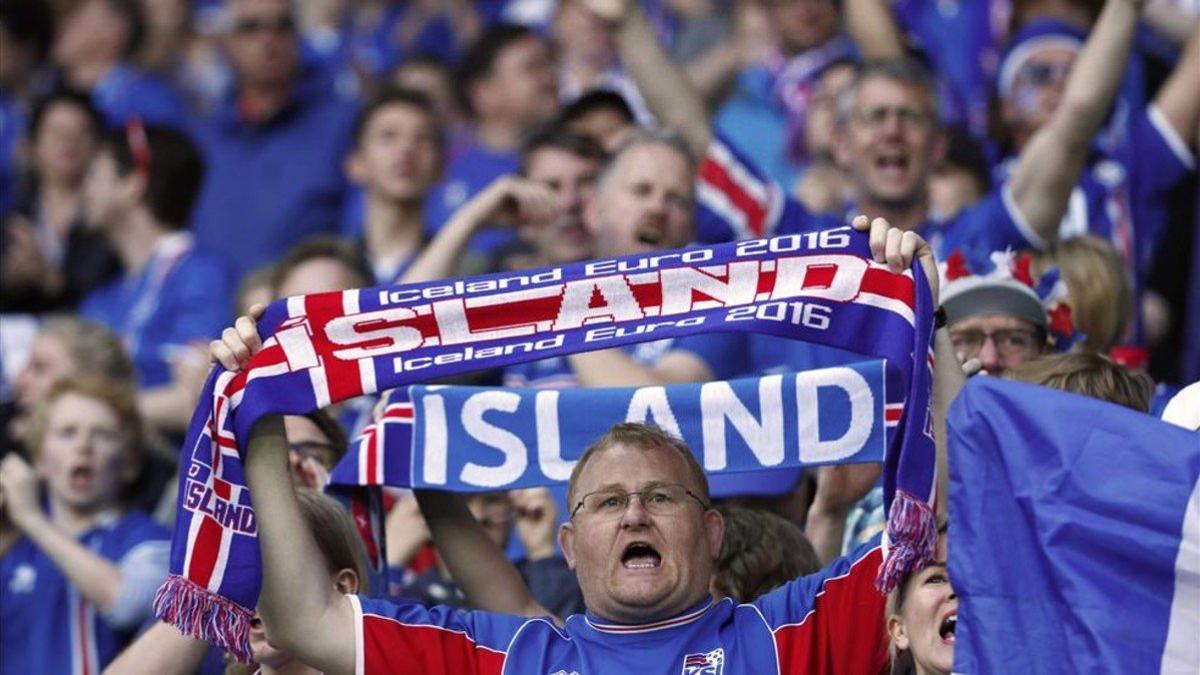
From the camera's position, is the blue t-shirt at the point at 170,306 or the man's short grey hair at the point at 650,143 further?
the blue t-shirt at the point at 170,306

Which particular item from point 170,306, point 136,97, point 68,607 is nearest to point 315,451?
point 68,607

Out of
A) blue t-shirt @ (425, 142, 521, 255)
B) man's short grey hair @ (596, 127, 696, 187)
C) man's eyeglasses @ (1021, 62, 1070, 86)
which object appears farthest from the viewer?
blue t-shirt @ (425, 142, 521, 255)

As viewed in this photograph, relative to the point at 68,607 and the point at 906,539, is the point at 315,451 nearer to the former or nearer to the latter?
the point at 68,607

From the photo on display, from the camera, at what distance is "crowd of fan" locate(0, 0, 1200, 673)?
6.40m

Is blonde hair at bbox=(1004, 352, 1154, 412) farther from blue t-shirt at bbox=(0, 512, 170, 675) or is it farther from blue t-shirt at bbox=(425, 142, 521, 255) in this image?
blue t-shirt at bbox=(425, 142, 521, 255)

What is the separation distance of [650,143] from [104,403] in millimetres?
1879

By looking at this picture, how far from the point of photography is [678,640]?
505 centimetres

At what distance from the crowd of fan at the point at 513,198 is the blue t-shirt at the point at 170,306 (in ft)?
0.04

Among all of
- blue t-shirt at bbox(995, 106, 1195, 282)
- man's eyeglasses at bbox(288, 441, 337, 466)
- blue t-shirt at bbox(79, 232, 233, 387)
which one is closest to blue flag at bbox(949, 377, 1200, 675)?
man's eyeglasses at bbox(288, 441, 337, 466)

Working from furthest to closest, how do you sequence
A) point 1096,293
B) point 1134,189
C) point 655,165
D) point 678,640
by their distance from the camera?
1. point 1134,189
2. point 655,165
3. point 1096,293
4. point 678,640

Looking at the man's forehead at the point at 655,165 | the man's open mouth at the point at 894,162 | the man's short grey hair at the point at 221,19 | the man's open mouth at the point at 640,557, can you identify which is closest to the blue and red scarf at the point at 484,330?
the man's open mouth at the point at 640,557

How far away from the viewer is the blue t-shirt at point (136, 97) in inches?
469

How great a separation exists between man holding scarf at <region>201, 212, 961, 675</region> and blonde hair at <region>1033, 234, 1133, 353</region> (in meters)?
1.62

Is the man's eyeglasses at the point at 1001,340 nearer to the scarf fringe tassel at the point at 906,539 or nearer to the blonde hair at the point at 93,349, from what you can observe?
the scarf fringe tassel at the point at 906,539
